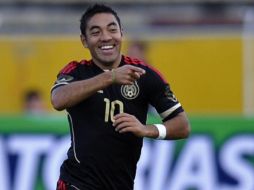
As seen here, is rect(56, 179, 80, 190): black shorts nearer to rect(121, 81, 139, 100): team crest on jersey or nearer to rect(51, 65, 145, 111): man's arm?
rect(51, 65, 145, 111): man's arm

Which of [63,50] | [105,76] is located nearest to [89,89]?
[105,76]

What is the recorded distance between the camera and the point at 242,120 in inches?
452

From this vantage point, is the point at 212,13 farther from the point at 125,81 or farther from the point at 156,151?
the point at 125,81

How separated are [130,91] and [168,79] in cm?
836

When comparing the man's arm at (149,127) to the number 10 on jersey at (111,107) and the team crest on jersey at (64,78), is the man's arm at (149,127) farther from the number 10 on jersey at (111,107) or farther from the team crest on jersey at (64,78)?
the team crest on jersey at (64,78)

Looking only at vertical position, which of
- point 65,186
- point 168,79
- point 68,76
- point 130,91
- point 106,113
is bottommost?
point 65,186

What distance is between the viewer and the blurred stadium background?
1134 cm

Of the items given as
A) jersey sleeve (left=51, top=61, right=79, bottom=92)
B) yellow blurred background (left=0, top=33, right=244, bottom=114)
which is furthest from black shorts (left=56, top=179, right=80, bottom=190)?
yellow blurred background (left=0, top=33, right=244, bottom=114)

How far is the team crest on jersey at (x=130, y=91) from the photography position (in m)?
7.35

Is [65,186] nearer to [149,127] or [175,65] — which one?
[149,127]

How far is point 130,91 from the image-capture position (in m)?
7.36

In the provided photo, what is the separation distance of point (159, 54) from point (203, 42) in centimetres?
64

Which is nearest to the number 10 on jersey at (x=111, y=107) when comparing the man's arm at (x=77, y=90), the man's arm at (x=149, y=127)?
the man's arm at (x=149, y=127)

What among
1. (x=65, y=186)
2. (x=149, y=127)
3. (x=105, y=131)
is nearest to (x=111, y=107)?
(x=105, y=131)
